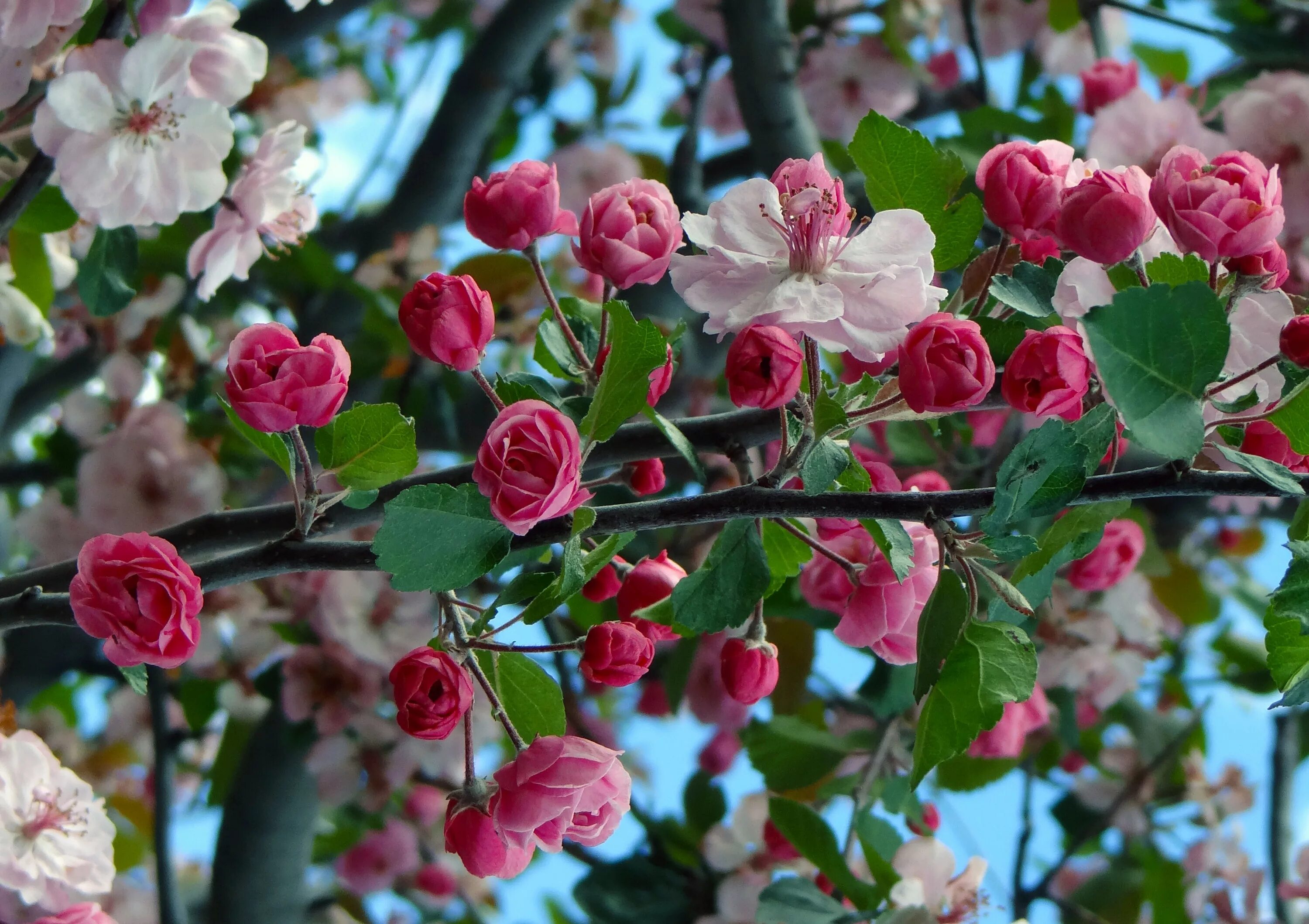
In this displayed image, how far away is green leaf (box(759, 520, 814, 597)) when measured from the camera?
22.2 inches

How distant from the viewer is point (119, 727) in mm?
1782

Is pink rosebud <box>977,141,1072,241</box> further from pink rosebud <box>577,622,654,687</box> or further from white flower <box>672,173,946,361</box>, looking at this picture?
pink rosebud <box>577,622,654,687</box>

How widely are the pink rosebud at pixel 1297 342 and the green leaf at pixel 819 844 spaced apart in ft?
1.82

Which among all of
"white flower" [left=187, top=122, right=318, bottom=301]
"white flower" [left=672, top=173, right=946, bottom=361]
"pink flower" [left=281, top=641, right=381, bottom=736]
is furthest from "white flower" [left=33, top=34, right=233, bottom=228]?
"pink flower" [left=281, top=641, right=381, bottom=736]

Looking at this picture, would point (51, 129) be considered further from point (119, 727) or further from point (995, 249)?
point (119, 727)

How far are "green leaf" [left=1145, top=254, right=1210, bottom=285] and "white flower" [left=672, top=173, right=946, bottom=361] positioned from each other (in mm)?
93

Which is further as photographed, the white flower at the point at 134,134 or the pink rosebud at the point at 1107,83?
the pink rosebud at the point at 1107,83

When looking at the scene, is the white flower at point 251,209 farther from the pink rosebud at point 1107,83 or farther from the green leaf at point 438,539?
the pink rosebud at point 1107,83

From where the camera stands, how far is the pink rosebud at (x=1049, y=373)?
43cm

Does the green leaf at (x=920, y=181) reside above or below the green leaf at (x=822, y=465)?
above

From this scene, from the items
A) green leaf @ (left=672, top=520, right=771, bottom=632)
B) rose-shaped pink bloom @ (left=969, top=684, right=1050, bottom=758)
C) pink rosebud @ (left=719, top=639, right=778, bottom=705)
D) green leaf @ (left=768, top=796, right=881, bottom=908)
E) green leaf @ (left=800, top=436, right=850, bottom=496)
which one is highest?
green leaf @ (left=800, top=436, right=850, bottom=496)

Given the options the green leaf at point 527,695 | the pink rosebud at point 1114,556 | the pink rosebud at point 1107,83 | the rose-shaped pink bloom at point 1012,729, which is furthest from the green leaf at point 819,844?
the pink rosebud at point 1107,83

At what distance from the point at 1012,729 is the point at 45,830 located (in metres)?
0.64

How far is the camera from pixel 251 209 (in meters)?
0.75
